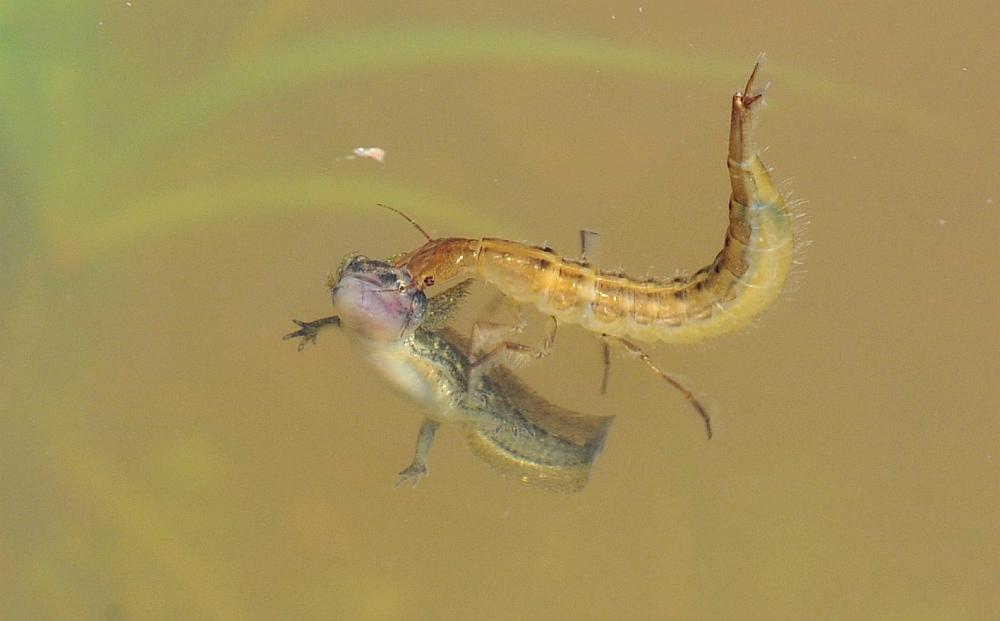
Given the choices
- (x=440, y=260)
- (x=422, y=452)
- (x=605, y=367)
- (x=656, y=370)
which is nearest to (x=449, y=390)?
(x=422, y=452)

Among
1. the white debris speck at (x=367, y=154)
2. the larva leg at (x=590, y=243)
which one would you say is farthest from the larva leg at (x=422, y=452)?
the white debris speck at (x=367, y=154)

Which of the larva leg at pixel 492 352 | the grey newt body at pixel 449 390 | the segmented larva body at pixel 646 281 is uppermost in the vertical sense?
the segmented larva body at pixel 646 281

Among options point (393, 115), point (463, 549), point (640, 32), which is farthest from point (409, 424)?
point (640, 32)

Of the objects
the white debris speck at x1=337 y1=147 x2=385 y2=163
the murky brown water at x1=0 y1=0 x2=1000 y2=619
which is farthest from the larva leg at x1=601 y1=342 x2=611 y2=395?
the white debris speck at x1=337 y1=147 x2=385 y2=163

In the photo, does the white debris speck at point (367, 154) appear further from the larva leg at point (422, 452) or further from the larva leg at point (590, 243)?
the larva leg at point (422, 452)

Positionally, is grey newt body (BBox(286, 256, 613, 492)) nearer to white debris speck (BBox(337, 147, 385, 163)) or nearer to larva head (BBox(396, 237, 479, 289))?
larva head (BBox(396, 237, 479, 289))

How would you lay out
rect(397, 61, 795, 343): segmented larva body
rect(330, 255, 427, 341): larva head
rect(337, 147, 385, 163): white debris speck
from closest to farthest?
rect(330, 255, 427, 341): larva head → rect(397, 61, 795, 343): segmented larva body → rect(337, 147, 385, 163): white debris speck

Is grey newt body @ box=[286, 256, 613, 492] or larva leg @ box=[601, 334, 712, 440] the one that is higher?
larva leg @ box=[601, 334, 712, 440]
